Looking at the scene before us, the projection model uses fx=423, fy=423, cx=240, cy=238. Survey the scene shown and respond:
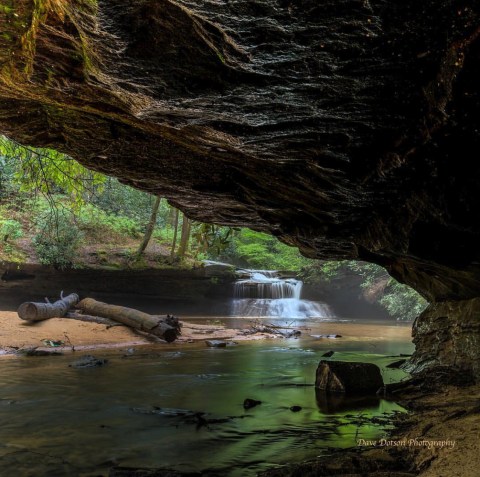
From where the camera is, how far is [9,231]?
18766mm

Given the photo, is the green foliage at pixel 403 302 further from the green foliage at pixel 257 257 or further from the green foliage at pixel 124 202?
the green foliage at pixel 124 202

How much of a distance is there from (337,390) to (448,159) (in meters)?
3.69

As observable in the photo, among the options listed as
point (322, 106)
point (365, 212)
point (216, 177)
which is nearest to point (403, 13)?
point (322, 106)

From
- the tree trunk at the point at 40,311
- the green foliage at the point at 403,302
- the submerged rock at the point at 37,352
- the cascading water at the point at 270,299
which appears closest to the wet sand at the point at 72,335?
the tree trunk at the point at 40,311

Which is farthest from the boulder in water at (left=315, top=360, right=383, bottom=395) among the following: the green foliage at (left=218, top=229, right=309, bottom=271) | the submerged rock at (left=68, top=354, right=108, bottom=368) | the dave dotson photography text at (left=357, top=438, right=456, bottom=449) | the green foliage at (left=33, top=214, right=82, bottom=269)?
the green foliage at (left=218, top=229, right=309, bottom=271)

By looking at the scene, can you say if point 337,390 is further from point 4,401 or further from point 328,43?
point 328,43

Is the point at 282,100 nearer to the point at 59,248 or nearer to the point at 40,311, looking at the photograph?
the point at 40,311

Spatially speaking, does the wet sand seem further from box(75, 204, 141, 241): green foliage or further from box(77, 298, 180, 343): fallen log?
box(75, 204, 141, 241): green foliage

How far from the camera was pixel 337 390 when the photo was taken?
5934mm

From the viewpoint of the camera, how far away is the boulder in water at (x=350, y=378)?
5863 mm

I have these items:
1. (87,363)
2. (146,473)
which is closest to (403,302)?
(87,363)

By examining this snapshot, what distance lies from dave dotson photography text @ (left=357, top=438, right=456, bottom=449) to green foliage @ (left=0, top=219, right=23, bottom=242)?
61.2 ft

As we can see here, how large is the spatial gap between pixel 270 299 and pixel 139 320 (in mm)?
12751

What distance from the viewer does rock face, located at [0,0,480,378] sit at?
2344 millimetres
